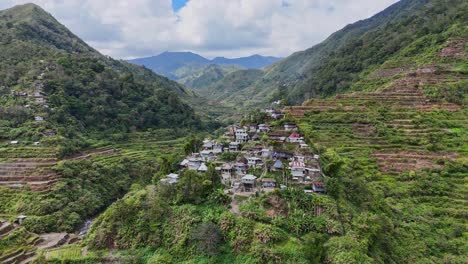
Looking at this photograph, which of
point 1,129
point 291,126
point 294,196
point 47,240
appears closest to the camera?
point 294,196

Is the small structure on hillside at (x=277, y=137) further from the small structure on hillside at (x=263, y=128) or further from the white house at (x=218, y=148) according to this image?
the white house at (x=218, y=148)

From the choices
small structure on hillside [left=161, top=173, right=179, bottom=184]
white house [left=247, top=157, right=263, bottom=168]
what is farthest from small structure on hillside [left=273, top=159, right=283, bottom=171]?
small structure on hillside [left=161, top=173, right=179, bottom=184]

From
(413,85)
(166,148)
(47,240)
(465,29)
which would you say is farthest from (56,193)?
(465,29)

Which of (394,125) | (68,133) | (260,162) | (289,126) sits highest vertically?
(68,133)

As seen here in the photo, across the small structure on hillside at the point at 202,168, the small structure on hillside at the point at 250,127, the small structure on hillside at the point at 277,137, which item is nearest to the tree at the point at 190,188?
the small structure on hillside at the point at 202,168

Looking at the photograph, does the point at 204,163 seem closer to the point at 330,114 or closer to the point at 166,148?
the point at 330,114

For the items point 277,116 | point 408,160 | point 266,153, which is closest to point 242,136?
point 266,153

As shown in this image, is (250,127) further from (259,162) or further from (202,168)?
(202,168)
